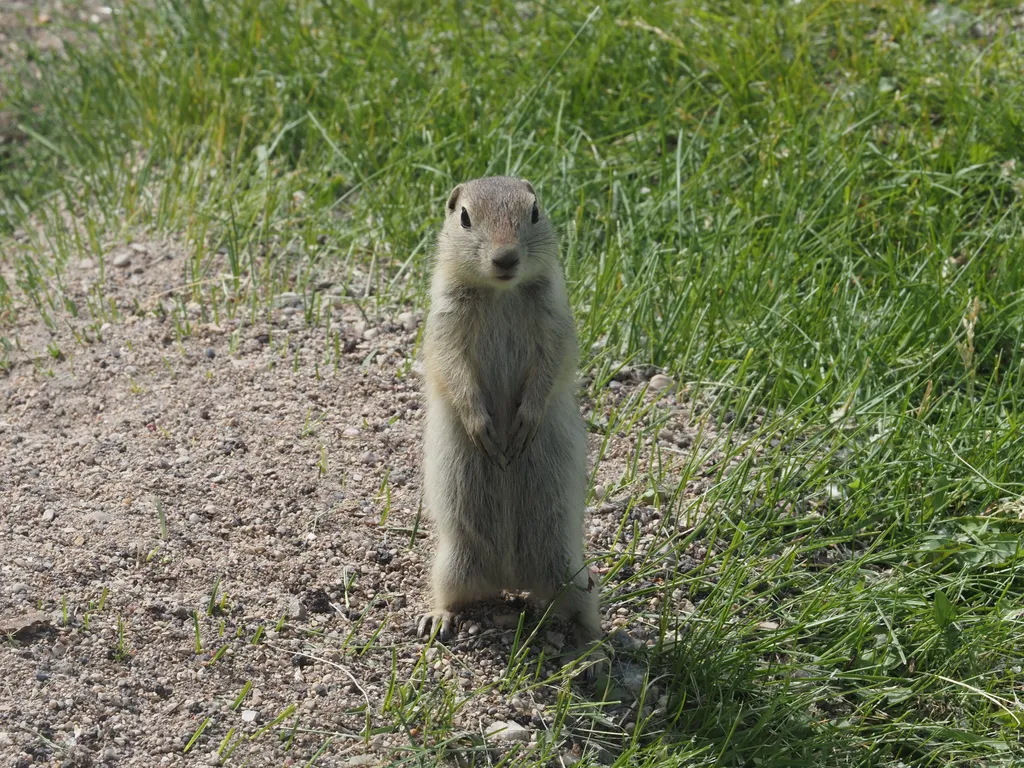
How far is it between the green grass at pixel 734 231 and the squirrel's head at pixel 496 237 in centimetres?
109

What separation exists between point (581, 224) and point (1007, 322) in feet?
5.86

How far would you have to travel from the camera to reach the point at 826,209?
17.9 ft

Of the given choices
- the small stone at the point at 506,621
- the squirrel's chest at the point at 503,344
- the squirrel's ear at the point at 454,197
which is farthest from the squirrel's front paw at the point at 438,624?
the squirrel's ear at the point at 454,197

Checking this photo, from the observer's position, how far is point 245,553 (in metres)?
3.99

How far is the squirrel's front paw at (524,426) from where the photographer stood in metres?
3.66

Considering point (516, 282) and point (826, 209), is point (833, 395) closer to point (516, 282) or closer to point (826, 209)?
point (826, 209)

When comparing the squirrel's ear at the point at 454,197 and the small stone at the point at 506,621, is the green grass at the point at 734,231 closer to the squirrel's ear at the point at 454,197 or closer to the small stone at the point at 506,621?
the small stone at the point at 506,621

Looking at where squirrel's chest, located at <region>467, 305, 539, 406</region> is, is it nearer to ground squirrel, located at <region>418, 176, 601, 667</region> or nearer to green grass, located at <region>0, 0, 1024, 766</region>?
ground squirrel, located at <region>418, 176, 601, 667</region>

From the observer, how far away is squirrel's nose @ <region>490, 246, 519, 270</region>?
345 cm

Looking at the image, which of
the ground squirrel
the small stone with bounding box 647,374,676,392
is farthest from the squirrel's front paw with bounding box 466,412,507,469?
the small stone with bounding box 647,374,676,392

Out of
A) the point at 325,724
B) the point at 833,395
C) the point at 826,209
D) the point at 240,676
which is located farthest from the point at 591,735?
the point at 826,209

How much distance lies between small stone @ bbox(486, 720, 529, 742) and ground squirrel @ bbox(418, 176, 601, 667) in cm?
40

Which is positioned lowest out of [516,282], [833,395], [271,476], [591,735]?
[591,735]

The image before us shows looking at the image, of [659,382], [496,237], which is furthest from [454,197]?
[659,382]
